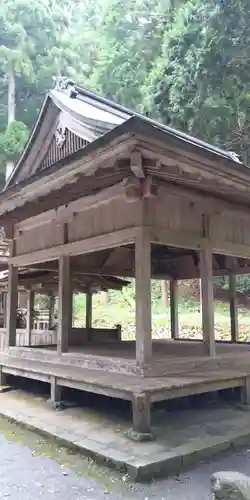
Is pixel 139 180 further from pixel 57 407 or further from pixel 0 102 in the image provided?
pixel 0 102

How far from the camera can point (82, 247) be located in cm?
580

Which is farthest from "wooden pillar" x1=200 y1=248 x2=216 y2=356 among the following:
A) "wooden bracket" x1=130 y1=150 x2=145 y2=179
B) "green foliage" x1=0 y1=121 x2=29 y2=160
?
"green foliage" x1=0 y1=121 x2=29 y2=160

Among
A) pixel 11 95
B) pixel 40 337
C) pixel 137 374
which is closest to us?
pixel 137 374

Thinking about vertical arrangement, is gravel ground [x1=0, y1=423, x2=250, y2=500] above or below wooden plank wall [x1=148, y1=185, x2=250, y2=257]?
below

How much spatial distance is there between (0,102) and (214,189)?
66.4ft

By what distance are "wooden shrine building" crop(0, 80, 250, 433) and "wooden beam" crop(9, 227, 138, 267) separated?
0.02 meters

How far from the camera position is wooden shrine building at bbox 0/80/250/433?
409cm

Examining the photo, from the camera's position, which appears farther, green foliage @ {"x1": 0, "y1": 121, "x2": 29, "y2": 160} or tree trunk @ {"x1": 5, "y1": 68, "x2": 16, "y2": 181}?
tree trunk @ {"x1": 5, "y1": 68, "x2": 16, "y2": 181}

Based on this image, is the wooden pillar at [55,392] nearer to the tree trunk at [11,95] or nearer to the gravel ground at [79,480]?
the gravel ground at [79,480]

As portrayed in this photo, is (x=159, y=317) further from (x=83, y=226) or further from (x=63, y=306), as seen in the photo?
(x=83, y=226)

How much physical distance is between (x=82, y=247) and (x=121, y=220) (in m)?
0.93

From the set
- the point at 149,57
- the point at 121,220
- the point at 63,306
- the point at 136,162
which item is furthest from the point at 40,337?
the point at 149,57

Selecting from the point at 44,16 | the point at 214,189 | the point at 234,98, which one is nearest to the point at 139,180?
the point at 214,189

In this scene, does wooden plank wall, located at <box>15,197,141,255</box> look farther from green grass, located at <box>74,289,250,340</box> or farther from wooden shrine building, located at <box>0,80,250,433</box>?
green grass, located at <box>74,289,250,340</box>
